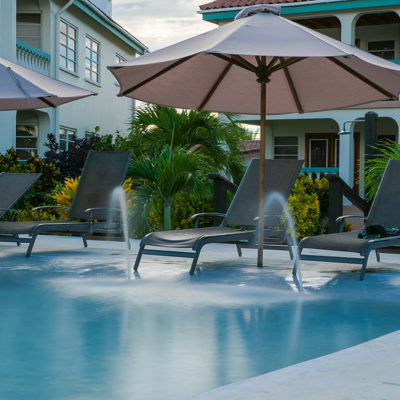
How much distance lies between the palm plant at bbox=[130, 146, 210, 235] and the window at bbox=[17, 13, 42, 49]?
39.0 feet

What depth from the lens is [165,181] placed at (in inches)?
433

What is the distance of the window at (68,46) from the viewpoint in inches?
882

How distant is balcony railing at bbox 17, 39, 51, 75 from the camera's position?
19281 millimetres

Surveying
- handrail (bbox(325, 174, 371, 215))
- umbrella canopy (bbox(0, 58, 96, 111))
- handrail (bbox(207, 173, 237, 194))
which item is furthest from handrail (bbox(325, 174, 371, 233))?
umbrella canopy (bbox(0, 58, 96, 111))

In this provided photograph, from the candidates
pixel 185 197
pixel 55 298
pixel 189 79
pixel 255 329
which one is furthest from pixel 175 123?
pixel 255 329

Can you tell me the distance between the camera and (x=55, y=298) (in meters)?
5.84

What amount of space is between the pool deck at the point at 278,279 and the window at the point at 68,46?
1228 centimetres

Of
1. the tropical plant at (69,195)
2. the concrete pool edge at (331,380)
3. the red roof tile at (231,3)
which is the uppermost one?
the red roof tile at (231,3)

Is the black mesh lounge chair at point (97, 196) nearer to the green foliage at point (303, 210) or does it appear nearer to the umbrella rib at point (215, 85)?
the umbrella rib at point (215, 85)

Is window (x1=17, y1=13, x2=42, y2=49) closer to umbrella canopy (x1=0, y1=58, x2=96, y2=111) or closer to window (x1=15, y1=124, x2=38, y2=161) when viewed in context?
window (x1=15, y1=124, x2=38, y2=161)

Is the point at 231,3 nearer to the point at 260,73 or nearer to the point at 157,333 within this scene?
the point at 260,73

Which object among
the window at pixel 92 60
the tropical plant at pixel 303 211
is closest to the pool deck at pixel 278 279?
the tropical plant at pixel 303 211

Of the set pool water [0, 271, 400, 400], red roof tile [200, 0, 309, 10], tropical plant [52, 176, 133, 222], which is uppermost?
red roof tile [200, 0, 309, 10]

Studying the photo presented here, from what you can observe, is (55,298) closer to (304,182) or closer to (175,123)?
(304,182)
